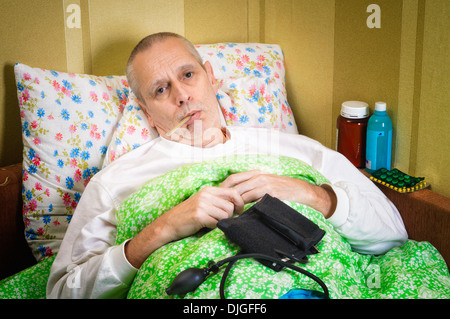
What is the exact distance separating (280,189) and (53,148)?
803 millimetres

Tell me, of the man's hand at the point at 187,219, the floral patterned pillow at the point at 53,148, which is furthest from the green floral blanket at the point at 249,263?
the floral patterned pillow at the point at 53,148

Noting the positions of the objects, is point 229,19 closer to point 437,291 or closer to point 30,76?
point 30,76

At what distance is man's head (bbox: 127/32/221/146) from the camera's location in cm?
142

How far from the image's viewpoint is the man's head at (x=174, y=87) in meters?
1.42

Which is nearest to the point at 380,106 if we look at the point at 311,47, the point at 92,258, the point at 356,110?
the point at 356,110

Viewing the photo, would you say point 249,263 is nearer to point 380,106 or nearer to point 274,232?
point 274,232

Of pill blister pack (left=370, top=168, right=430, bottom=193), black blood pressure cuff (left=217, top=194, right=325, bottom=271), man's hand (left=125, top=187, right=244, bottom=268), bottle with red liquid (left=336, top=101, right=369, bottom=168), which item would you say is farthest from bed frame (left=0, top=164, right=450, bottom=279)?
man's hand (left=125, top=187, right=244, bottom=268)

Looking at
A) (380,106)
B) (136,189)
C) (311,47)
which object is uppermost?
(311,47)

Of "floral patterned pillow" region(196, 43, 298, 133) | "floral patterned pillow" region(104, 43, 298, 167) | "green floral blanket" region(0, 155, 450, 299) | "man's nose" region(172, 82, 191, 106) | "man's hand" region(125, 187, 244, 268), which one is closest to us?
"green floral blanket" region(0, 155, 450, 299)

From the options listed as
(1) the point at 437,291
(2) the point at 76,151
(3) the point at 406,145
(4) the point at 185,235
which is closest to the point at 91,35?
(2) the point at 76,151

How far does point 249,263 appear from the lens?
0.91m

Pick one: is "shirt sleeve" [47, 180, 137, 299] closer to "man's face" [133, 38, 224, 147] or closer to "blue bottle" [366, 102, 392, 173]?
"man's face" [133, 38, 224, 147]

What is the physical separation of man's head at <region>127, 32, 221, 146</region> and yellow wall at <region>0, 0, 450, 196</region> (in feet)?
1.20

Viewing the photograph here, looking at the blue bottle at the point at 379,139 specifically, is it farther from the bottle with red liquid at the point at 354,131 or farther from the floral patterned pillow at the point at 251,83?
the floral patterned pillow at the point at 251,83
